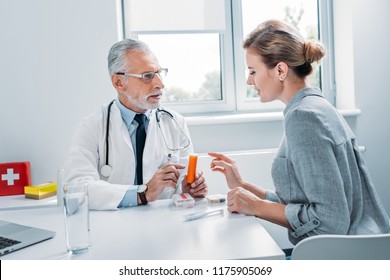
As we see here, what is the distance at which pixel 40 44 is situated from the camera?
2189 millimetres

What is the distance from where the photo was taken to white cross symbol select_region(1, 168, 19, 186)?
2053 millimetres

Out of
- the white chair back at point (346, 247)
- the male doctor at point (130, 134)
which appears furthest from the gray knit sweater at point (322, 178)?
the male doctor at point (130, 134)

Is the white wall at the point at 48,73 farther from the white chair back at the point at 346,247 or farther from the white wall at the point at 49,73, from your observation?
the white chair back at the point at 346,247

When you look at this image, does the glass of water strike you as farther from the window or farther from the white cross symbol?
the window

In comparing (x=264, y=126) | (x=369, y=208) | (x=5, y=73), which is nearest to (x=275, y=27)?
(x=369, y=208)

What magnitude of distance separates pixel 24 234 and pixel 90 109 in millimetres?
1210

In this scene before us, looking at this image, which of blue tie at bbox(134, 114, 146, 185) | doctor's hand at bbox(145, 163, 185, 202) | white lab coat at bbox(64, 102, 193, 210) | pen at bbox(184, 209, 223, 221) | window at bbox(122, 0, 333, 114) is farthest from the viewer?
window at bbox(122, 0, 333, 114)

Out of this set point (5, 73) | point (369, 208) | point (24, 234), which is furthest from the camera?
point (5, 73)

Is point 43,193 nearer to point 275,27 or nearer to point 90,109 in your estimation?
point 90,109

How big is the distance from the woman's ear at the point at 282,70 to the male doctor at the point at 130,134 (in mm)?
481

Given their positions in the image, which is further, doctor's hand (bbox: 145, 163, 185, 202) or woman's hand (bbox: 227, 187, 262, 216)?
doctor's hand (bbox: 145, 163, 185, 202)


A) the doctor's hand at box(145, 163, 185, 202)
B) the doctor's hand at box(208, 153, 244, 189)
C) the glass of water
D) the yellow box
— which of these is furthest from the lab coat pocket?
the yellow box

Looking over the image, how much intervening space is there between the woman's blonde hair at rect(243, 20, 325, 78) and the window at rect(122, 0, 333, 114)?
1.19m

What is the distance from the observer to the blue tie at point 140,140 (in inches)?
68.4
